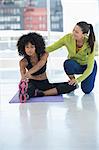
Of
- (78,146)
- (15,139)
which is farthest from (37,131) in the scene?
(78,146)

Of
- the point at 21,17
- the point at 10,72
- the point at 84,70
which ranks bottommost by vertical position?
the point at 10,72

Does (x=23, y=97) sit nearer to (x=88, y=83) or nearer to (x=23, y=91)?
(x=23, y=91)

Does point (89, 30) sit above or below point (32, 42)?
above

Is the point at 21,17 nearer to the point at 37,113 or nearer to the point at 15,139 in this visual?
the point at 37,113

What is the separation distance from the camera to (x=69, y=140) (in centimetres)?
206

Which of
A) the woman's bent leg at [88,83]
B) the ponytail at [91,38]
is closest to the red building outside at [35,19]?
the woman's bent leg at [88,83]

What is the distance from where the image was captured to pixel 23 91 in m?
3.31

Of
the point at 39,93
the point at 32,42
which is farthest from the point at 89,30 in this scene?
the point at 39,93

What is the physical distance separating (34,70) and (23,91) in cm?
27

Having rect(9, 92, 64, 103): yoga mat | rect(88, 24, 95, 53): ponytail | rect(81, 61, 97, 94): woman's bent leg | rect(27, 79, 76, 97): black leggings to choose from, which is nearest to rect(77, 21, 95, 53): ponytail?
rect(88, 24, 95, 53): ponytail

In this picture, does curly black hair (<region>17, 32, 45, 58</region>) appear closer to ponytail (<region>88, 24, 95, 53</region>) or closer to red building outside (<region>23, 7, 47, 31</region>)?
ponytail (<region>88, 24, 95, 53</region>)

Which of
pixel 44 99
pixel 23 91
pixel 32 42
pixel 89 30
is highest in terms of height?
pixel 89 30

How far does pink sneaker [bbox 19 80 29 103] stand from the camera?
10.7ft

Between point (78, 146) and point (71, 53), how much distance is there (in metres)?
1.88
